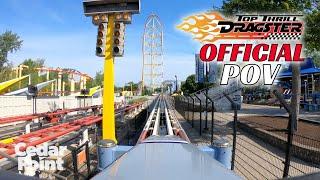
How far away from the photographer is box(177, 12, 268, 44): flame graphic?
1564cm

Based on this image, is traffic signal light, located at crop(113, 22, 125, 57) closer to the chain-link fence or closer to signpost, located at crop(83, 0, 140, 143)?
signpost, located at crop(83, 0, 140, 143)

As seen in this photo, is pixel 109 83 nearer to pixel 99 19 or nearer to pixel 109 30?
pixel 109 30

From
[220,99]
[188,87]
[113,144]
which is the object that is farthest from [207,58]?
[188,87]

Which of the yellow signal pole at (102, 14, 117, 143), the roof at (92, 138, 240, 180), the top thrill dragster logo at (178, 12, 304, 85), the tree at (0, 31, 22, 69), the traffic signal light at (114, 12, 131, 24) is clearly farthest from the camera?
the tree at (0, 31, 22, 69)

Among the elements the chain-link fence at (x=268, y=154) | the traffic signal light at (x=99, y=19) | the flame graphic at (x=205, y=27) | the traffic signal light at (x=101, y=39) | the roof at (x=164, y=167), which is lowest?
the chain-link fence at (x=268, y=154)

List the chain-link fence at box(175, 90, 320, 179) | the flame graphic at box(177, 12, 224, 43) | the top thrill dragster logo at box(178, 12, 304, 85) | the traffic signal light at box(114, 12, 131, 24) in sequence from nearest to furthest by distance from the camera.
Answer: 1. the chain-link fence at box(175, 90, 320, 179)
2. the traffic signal light at box(114, 12, 131, 24)
3. the top thrill dragster logo at box(178, 12, 304, 85)
4. the flame graphic at box(177, 12, 224, 43)

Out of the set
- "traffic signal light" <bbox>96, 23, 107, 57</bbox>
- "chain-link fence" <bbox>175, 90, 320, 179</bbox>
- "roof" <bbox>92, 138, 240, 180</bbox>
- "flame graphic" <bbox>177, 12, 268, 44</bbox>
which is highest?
"flame graphic" <bbox>177, 12, 268, 44</bbox>

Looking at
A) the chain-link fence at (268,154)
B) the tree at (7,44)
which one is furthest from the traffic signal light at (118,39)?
the tree at (7,44)

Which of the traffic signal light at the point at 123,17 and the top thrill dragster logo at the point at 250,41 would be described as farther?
the top thrill dragster logo at the point at 250,41

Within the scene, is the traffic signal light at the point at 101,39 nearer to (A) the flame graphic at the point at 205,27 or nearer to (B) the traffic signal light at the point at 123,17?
(B) the traffic signal light at the point at 123,17

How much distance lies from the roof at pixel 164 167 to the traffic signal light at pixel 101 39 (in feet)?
19.7

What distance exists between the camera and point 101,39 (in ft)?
29.1

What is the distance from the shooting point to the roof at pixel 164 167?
2.12 meters

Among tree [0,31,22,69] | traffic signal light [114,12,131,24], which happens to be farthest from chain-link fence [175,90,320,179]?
tree [0,31,22,69]
